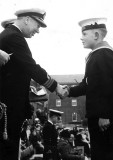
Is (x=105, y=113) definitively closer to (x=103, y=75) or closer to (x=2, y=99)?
(x=103, y=75)

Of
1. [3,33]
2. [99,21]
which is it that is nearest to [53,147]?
[99,21]

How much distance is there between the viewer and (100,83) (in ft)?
11.6

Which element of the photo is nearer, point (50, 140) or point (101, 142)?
point (101, 142)

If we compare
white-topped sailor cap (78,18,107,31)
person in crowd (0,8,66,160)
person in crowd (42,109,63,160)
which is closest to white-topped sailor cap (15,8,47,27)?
person in crowd (0,8,66,160)

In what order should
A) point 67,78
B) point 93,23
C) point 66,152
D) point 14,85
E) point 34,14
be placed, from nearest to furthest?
1. point 14,85
2. point 34,14
3. point 93,23
4. point 66,152
5. point 67,78

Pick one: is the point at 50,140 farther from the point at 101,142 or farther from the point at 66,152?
the point at 101,142

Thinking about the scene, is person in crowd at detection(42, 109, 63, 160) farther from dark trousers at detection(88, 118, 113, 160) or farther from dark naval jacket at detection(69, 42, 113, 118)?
dark naval jacket at detection(69, 42, 113, 118)

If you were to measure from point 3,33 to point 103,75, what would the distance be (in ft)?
4.04

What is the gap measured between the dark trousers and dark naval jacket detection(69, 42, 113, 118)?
0.55 ft

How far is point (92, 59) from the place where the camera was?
12.3 ft

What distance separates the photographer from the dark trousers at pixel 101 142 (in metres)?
3.45

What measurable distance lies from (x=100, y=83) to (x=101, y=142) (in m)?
0.68

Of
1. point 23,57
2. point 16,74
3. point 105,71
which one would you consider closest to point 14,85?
point 16,74

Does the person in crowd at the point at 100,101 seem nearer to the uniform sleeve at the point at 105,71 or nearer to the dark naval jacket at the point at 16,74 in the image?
the uniform sleeve at the point at 105,71
